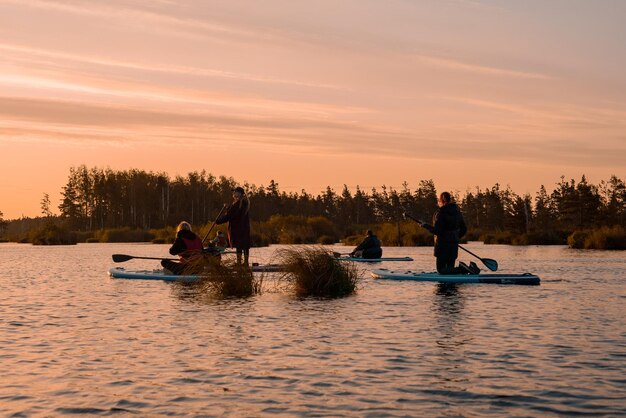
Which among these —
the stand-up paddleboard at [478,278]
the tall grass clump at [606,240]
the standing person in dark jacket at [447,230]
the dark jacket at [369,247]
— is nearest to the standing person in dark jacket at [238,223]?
the stand-up paddleboard at [478,278]

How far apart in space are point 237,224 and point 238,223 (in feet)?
0.13

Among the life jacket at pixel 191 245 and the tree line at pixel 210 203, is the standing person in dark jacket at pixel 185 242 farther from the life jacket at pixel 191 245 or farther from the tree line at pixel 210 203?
the tree line at pixel 210 203

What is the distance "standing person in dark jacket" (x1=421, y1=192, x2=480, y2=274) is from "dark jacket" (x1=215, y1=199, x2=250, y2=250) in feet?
16.1

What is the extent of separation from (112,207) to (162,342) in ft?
370

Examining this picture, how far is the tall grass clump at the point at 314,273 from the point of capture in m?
20.3

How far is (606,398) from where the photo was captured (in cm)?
869

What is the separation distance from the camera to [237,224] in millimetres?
23609

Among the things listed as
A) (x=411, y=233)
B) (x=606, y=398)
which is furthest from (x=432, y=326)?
(x=411, y=233)

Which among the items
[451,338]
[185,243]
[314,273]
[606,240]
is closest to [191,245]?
[185,243]

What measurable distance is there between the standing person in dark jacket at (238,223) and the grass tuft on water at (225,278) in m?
3.17

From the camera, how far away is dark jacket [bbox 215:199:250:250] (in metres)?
23.4

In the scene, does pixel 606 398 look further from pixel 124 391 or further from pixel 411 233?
pixel 411 233

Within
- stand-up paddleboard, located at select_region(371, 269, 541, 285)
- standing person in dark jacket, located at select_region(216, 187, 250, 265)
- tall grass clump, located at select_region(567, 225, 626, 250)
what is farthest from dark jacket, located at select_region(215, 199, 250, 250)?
tall grass clump, located at select_region(567, 225, 626, 250)

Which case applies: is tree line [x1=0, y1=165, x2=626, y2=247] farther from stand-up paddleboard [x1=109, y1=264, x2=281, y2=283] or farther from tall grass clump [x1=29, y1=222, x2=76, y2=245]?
stand-up paddleboard [x1=109, y1=264, x2=281, y2=283]
